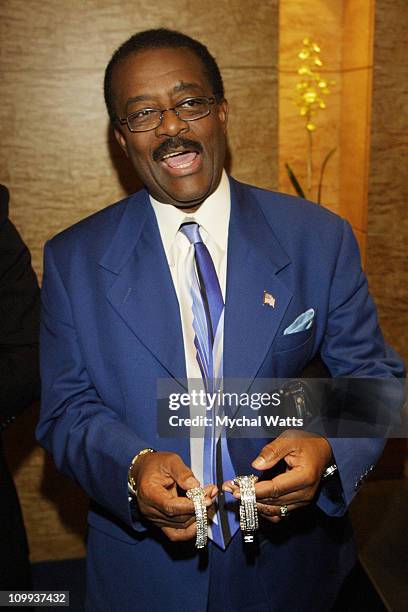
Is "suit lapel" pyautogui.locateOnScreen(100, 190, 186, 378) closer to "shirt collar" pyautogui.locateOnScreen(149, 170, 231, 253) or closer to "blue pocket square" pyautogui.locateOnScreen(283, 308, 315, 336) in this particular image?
"shirt collar" pyautogui.locateOnScreen(149, 170, 231, 253)

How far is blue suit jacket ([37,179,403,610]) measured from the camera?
1538 millimetres

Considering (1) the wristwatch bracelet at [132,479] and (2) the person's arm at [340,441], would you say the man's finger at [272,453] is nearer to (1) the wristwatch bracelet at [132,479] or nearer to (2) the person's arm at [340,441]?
(2) the person's arm at [340,441]

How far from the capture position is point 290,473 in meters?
1.35

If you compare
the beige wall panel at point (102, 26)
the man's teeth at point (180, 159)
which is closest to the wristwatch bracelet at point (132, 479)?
the man's teeth at point (180, 159)

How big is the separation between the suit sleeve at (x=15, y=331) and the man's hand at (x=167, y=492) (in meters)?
0.55

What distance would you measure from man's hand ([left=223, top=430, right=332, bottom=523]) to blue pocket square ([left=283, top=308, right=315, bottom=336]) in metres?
0.26

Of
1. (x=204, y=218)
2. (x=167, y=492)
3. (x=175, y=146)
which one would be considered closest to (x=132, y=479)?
(x=167, y=492)

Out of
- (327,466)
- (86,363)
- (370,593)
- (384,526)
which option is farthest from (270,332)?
(384,526)

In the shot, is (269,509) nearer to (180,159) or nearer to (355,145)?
(180,159)

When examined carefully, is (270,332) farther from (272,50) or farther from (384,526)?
(384,526)

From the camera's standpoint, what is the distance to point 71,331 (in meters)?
1.60

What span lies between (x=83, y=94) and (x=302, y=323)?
1.47 metres

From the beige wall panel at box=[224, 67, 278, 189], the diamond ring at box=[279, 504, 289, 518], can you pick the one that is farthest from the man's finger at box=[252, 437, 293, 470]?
the beige wall panel at box=[224, 67, 278, 189]

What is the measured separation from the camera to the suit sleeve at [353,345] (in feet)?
5.01
